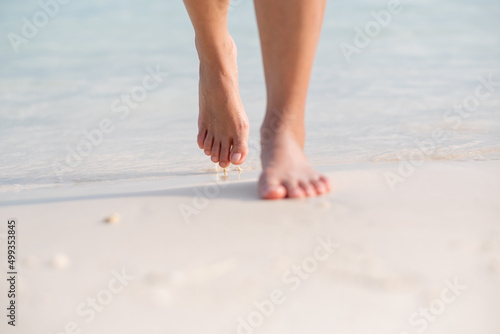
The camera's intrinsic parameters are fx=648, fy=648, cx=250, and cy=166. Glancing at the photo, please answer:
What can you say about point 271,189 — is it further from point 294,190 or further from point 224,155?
point 224,155

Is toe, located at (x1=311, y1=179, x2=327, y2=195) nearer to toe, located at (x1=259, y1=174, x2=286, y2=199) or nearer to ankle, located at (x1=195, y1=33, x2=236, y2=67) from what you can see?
toe, located at (x1=259, y1=174, x2=286, y2=199)

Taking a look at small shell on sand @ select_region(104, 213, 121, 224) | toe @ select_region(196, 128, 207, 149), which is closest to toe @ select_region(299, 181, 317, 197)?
small shell on sand @ select_region(104, 213, 121, 224)

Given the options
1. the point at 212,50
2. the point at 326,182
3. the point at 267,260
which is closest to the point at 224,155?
the point at 212,50

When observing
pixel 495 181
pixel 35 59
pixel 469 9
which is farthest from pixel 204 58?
pixel 469 9

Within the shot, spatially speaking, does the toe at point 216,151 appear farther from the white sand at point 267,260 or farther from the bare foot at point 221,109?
the white sand at point 267,260

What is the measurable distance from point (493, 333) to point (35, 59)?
3.76 metres

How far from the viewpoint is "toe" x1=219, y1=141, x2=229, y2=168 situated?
5.71 ft

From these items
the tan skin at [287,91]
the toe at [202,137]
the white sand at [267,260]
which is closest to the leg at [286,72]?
the tan skin at [287,91]

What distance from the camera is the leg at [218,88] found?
175 cm

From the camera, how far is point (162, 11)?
19.2 feet

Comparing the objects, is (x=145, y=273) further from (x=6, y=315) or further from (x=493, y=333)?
(x=493, y=333)

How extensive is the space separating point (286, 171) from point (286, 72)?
0.21 m

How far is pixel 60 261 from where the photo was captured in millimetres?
1008

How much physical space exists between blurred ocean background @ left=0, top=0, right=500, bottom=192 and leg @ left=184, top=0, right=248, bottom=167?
112 millimetres
